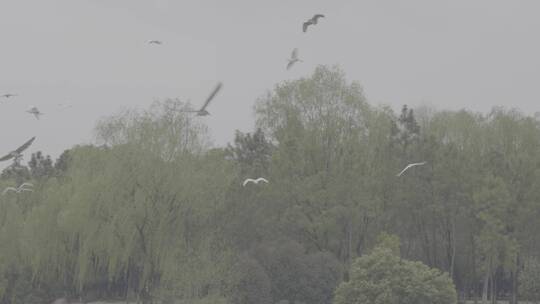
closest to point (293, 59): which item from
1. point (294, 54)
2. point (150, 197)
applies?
point (294, 54)

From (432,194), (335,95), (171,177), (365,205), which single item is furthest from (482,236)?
(171,177)

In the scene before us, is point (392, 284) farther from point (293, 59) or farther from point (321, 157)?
point (321, 157)

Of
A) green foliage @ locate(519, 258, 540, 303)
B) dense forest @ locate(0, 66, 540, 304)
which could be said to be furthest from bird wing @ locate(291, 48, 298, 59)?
Answer: green foliage @ locate(519, 258, 540, 303)

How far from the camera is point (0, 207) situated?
45.0 metres

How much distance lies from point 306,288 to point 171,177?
761 cm

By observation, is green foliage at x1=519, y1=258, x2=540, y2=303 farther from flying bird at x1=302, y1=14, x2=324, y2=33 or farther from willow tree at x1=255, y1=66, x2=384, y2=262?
flying bird at x1=302, y1=14, x2=324, y2=33

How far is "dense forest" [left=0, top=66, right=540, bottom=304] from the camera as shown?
3603 centimetres

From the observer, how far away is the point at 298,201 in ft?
128

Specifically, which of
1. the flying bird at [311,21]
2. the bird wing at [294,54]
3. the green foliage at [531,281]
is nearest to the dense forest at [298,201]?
the green foliage at [531,281]

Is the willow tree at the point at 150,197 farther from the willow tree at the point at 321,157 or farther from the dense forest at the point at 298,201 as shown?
the willow tree at the point at 321,157

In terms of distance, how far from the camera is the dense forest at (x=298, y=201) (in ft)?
118

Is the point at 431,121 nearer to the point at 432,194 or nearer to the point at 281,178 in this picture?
the point at 432,194

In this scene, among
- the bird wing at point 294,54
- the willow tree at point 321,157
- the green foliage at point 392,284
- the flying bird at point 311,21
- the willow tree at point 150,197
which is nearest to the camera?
the flying bird at point 311,21

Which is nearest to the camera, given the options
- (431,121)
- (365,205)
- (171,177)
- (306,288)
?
(306,288)
